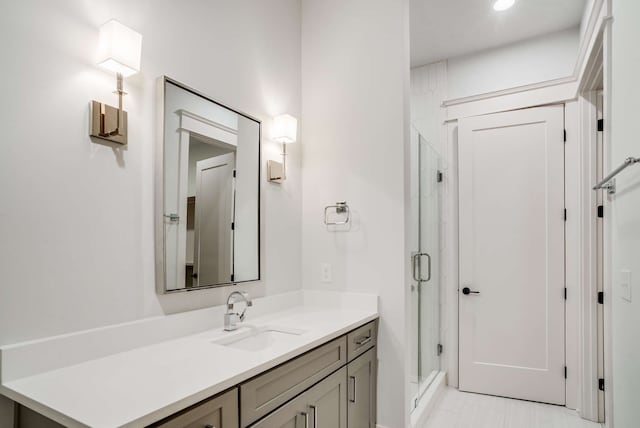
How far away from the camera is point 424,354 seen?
284 centimetres

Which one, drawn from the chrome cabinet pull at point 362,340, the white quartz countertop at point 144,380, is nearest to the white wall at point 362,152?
the chrome cabinet pull at point 362,340

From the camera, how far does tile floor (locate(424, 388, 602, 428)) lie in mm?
2540

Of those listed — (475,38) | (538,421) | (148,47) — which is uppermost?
(475,38)

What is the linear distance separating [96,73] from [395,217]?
1600 millimetres

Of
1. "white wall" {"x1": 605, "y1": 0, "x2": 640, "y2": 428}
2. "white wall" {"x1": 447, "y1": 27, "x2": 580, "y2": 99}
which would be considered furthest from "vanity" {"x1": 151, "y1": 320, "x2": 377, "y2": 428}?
"white wall" {"x1": 447, "y1": 27, "x2": 580, "y2": 99}

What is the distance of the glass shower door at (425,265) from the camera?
8.57ft

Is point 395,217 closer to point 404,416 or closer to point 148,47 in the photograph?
point 404,416

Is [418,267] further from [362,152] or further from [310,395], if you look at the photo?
[310,395]

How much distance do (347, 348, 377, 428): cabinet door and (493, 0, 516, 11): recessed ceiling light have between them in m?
2.49

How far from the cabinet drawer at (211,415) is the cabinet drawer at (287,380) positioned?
0.04m

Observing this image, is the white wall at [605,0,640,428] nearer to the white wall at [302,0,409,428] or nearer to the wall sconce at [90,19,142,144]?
the white wall at [302,0,409,428]

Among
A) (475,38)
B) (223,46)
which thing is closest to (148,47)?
(223,46)

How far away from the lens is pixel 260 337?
182 cm

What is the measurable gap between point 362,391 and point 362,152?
54.2 inches
